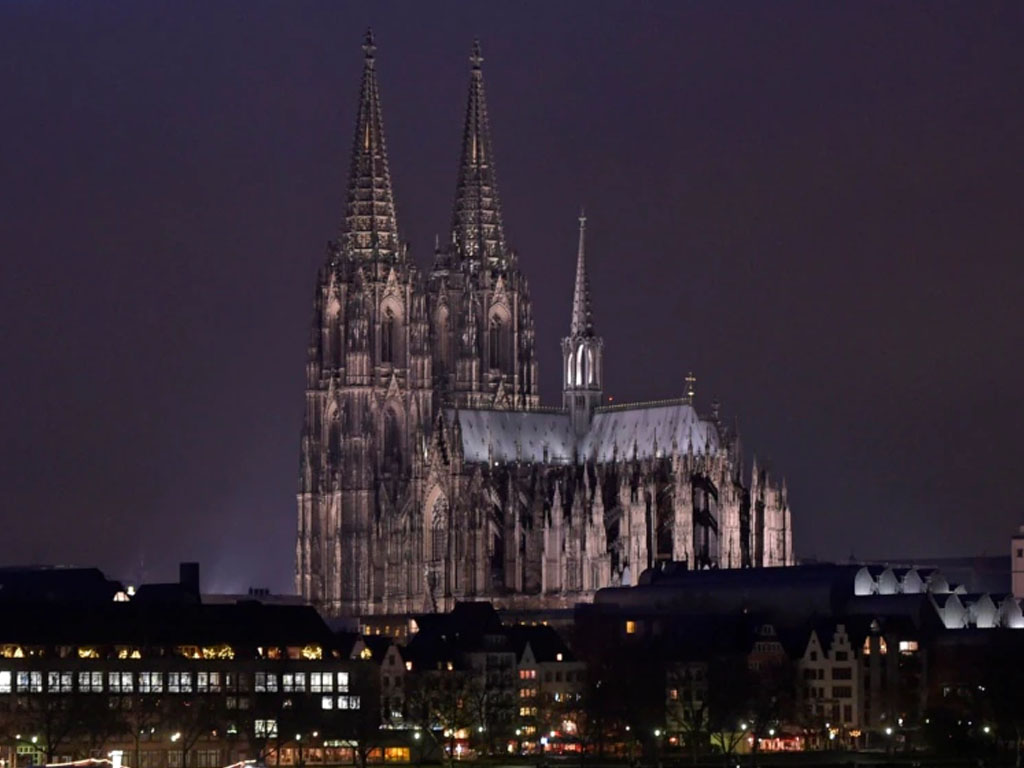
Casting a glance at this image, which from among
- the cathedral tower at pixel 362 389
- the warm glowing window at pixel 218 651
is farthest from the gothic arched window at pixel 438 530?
the warm glowing window at pixel 218 651

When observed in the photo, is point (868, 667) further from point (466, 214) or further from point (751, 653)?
point (466, 214)

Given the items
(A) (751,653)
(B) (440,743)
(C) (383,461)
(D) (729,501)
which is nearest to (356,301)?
(C) (383,461)

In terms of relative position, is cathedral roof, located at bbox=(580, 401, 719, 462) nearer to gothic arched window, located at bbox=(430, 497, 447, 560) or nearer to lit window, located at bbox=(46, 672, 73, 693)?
gothic arched window, located at bbox=(430, 497, 447, 560)

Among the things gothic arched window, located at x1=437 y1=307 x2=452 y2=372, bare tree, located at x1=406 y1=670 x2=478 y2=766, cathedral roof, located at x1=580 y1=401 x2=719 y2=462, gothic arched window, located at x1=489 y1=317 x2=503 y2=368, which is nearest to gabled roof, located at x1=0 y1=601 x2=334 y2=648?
bare tree, located at x1=406 y1=670 x2=478 y2=766

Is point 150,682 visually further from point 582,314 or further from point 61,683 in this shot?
point 582,314

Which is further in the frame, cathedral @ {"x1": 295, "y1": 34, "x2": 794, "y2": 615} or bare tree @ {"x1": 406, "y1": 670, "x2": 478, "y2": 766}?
cathedral @ {"x1": 295, "y1": 34, "x2": 794, "y2": 615}

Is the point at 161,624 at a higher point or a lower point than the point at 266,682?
higher

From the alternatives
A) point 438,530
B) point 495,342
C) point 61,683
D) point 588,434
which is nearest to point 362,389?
point 438,530

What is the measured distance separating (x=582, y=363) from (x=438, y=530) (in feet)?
55.5

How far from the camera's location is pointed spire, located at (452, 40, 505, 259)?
192125 mm

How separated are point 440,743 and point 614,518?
53.4 meters

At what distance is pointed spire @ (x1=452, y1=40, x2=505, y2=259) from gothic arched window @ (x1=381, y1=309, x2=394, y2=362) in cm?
958

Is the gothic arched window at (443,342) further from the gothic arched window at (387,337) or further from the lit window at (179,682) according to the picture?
the lit window at (179,682)

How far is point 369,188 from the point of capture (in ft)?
607
